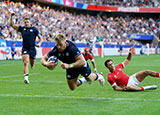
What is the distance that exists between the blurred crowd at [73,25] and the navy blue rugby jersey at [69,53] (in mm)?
22484

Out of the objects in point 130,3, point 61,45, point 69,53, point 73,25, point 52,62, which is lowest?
point 73,25

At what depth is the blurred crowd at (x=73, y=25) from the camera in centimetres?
3329

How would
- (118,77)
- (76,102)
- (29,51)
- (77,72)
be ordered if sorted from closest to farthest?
(76,102)
(77,72)
(118,77)
(29,51)

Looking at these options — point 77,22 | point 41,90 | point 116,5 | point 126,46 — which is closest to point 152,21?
point 116,5

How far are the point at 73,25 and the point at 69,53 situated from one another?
132 feet

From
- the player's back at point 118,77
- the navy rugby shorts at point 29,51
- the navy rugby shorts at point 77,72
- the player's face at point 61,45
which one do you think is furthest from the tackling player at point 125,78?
the navy rugby shorts at point 29,51

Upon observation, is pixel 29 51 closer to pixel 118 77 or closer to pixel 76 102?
pixel 118 77

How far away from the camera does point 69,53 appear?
23.0 feet

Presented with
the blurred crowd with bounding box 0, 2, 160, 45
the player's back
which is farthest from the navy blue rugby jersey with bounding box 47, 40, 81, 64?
the blurred crowd with bounding box 0, 2, 160, 45

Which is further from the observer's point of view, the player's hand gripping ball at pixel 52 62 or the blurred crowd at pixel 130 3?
the blurred crowd at pixel 130 3

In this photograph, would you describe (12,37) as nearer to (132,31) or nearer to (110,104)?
(110,104)

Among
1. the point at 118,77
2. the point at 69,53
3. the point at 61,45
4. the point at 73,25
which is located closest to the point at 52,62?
the point at 69,53

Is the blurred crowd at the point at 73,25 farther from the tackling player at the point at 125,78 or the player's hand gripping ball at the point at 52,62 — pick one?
the player's hand gripping ball at the point at 52,62

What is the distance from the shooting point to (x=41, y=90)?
31.3 feet
